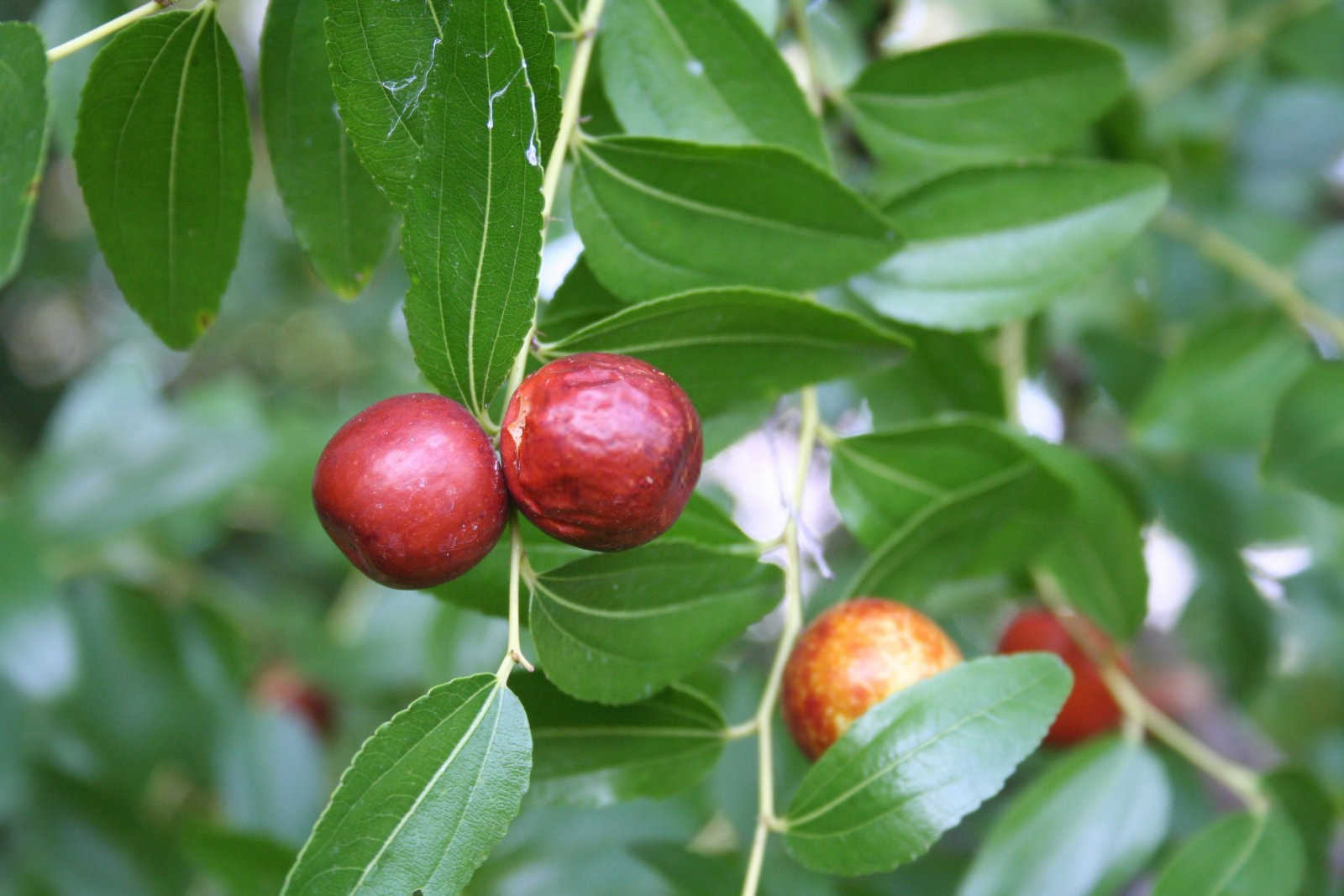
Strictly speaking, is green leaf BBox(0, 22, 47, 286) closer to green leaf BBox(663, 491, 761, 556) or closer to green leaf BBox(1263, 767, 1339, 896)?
green leaf BBox(663, 491, 761, 556)

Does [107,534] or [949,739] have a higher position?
[949,739]

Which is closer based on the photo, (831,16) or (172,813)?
(831,16)

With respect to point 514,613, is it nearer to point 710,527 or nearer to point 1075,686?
point 710,527

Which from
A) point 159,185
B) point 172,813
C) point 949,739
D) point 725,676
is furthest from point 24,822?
point 949,739

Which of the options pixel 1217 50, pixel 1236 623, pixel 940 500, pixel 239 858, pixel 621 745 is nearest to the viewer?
pixel 621 745

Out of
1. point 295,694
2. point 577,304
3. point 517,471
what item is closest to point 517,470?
point 517,471

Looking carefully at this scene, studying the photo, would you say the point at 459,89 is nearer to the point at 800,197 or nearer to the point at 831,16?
the point at 800,197

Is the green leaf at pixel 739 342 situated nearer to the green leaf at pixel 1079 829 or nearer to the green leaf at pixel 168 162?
the green leaf at pixel 168 162
